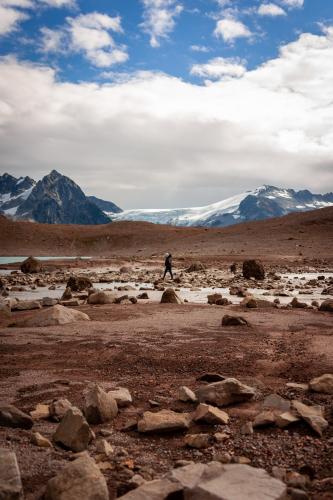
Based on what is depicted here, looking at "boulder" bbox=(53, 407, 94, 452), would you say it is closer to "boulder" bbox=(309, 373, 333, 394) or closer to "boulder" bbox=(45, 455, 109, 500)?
"boulder" bbox=(45, 455, 109, 500)

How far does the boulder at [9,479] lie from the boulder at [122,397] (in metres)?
2.28

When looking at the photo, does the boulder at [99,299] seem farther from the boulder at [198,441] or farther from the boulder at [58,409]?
the boulder at [198,441]

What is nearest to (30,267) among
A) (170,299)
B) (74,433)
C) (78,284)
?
(78,284)

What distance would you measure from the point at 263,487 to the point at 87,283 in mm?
21417

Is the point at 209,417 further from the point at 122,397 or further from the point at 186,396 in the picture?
the point at 122,397

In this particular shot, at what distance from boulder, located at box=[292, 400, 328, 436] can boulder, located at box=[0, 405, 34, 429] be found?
10.2 ft

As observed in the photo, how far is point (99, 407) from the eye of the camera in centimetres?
564

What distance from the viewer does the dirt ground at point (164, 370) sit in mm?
4633

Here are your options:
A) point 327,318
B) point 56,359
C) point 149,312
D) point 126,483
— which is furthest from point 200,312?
point 126,483

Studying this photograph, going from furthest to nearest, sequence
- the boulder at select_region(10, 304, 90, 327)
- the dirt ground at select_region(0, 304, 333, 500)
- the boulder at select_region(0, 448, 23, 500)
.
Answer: the boulder at select_region(10, 304, 90, 327) < the dirt ground at select_region(0, 304, 333, 500) < the boulder at select_region(0, 448, 23, 500)

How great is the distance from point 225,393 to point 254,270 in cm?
2351

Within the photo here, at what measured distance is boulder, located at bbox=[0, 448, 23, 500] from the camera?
360cm

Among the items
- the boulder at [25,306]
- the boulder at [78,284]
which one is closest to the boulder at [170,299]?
the boulder at [25,306]

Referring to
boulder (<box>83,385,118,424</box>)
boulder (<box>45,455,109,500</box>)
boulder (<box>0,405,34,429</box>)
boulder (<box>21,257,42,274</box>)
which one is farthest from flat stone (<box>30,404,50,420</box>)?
boulder (<box>21,257,42,274</box>)
